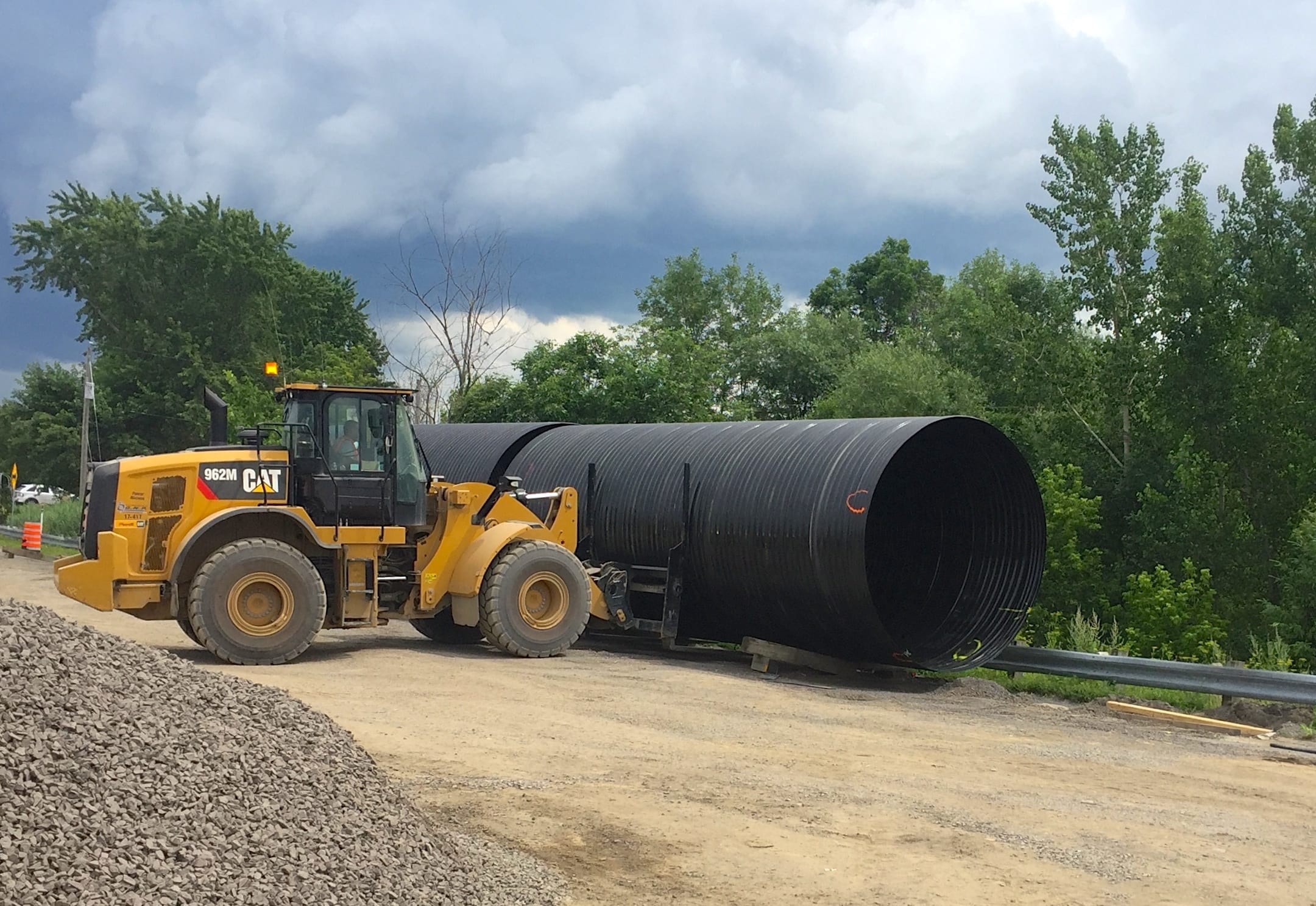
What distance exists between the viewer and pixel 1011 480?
51.6 ft

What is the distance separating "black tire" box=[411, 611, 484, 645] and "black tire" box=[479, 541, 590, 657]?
1539 millimetres

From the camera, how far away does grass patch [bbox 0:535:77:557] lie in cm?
3294

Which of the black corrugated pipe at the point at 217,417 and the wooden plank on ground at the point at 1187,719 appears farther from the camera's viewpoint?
the black corrugated pipe at the point at 217,417

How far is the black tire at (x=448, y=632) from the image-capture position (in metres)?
16.0

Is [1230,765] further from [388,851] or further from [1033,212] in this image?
[1033,212]

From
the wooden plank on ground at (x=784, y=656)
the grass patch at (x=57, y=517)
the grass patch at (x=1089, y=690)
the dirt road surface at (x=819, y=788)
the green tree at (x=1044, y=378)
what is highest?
the green tree at (x=1044, y=378)

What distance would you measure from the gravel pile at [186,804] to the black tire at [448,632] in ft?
29.9

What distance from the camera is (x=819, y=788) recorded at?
8438 millimetres

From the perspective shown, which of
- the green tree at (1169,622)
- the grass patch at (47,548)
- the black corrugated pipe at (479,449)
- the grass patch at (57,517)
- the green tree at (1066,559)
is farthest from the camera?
the grass patch at (57,517)

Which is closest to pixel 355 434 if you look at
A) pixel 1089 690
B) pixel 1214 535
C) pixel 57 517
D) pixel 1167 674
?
pixel 1089 690

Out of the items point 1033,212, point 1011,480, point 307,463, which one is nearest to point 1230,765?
point 1011,480

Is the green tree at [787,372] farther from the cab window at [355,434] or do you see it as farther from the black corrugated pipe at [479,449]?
the cab window at [355,434]

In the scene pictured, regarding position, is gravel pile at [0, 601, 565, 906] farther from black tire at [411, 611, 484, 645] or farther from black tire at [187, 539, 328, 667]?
black tire at [411, 611, 484, 645]

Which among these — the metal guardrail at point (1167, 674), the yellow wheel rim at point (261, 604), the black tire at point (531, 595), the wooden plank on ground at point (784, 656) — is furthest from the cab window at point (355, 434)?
the metal guardrail at point (1167, 674)
